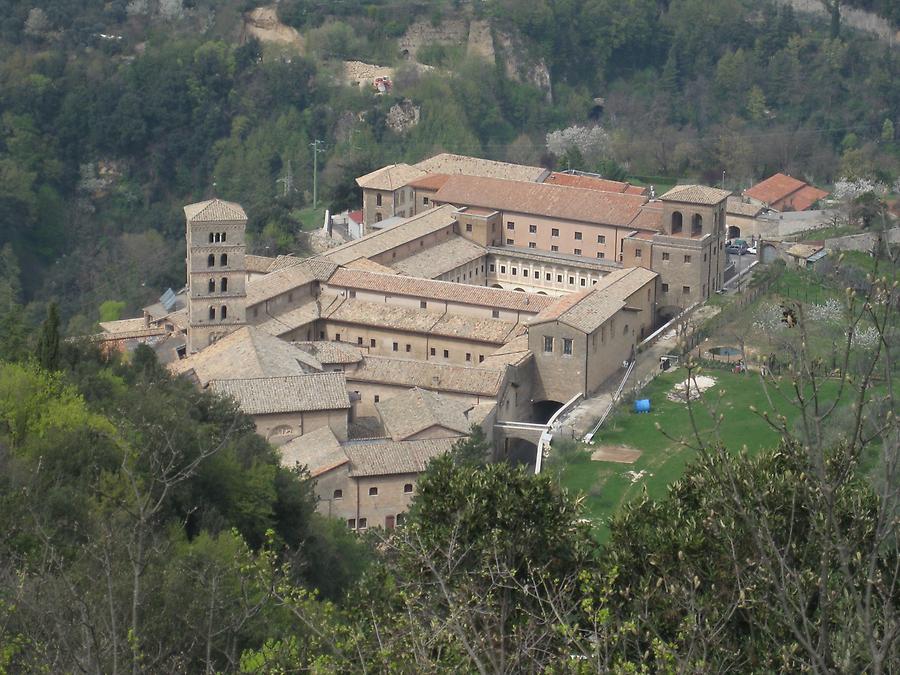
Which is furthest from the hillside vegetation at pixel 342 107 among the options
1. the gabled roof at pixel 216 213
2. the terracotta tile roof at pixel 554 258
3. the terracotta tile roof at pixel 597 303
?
the terracotta tile roof at pixel 597 303

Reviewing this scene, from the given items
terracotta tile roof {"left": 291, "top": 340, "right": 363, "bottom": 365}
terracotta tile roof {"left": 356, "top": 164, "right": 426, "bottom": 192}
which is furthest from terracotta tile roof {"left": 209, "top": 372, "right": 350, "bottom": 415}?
terracotta tile roof {"left": 356, "top": 164, "right": 426, "bottom": 192}

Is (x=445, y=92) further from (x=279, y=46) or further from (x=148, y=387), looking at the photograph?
(x=148, y=387)

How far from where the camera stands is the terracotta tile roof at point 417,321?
1615 inches

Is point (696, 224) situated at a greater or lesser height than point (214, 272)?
greater

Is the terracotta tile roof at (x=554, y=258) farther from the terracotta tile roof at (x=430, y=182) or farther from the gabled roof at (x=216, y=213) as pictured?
the gabled roof at (x=216, y=213)

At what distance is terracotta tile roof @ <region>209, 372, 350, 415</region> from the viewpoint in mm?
35219

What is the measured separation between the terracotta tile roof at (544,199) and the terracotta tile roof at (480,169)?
6.32 feet

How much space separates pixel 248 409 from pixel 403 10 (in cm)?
4953

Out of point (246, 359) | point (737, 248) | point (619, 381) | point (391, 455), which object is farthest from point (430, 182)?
point (391, 455)

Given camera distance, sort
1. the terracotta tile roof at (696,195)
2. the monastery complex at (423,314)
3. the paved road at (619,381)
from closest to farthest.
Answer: the monastery complex at (423,314), the paved road at (619,381), the terracotta tile roof at (696,195)

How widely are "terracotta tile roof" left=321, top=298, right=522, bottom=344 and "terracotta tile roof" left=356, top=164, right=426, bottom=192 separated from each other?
9724 mm

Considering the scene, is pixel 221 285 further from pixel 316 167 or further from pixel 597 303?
pixel 316 167

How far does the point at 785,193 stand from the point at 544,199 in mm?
11593

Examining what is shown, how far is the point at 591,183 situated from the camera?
5425 cm
